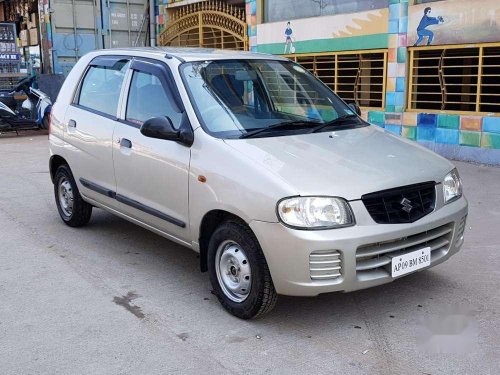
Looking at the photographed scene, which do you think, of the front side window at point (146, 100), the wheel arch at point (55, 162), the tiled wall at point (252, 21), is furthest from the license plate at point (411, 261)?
the tiled wall at point (252, 21)

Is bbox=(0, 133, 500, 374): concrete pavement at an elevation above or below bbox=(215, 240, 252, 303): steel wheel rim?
below

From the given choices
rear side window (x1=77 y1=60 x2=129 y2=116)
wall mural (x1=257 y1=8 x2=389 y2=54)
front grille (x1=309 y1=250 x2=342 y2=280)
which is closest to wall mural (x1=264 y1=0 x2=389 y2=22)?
wall mural (x1=257 y1=8 x2=389 y2=54)

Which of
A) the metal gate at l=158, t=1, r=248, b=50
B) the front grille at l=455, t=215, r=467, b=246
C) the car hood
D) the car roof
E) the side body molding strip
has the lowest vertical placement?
the front grille at l=455, t=215, r=467, b=246

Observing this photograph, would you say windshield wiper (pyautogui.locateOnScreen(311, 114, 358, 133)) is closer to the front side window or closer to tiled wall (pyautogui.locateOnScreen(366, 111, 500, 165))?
the front side window

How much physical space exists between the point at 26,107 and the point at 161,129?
11461 mm

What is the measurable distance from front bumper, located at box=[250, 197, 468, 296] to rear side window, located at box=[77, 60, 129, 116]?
2220 millimetres

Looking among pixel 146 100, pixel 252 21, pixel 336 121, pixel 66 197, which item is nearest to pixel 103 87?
pixel 146 100

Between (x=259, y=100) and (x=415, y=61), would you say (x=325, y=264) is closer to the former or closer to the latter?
(x=259, y=100)

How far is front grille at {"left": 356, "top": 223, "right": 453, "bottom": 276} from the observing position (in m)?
3.45

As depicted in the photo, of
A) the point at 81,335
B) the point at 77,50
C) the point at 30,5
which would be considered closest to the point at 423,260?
the point at 81,335

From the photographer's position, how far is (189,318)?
3.85 meters

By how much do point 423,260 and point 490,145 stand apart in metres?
5.73

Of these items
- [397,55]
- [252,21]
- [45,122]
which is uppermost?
[252,21]

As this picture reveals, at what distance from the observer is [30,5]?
17203 mm
